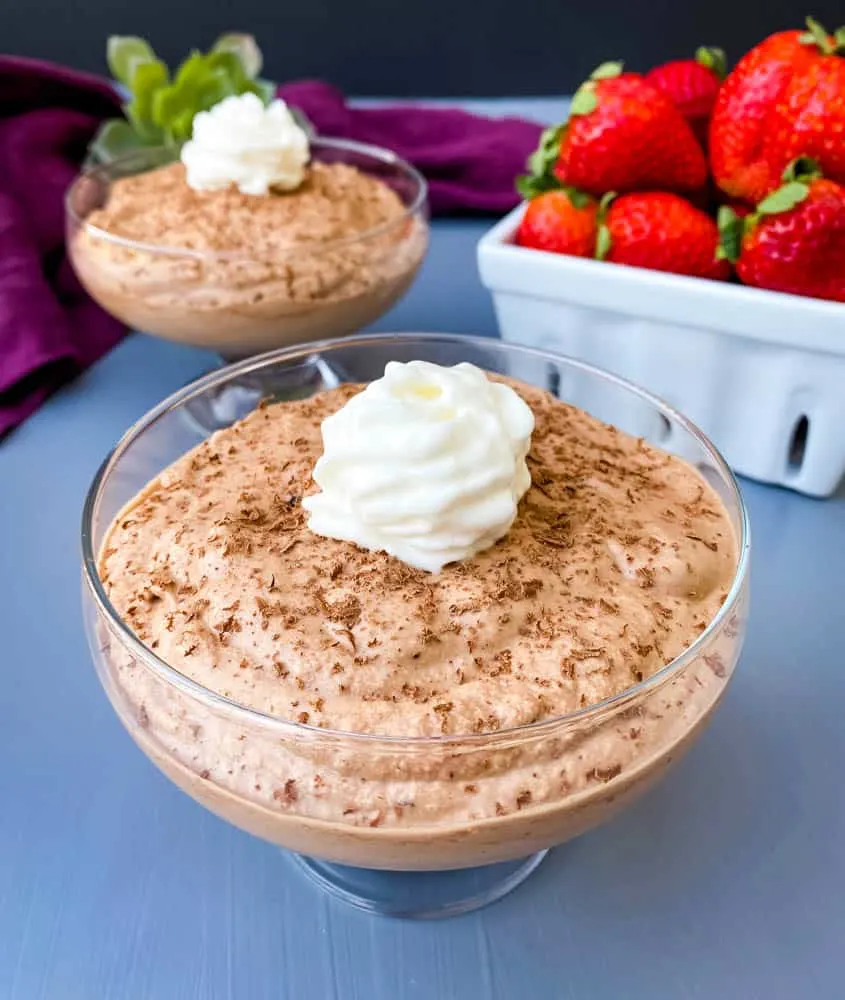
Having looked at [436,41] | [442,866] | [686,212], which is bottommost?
[436,41]

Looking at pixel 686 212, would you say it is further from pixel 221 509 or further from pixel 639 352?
pixel 221 509

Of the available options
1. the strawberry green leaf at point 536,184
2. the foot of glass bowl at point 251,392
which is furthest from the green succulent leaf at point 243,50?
the foot of glass bowl at point 251,392

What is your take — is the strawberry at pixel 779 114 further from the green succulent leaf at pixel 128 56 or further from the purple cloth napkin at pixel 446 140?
the green succulent leaf at pixel 128 56

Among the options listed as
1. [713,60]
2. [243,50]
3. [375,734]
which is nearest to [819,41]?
[713,60]

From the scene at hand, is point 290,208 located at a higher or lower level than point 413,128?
higher

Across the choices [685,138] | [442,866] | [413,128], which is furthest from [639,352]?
[413,128]

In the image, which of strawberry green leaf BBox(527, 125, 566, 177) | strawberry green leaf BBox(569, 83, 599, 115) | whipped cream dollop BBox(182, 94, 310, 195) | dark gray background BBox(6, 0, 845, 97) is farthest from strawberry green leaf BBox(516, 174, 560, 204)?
dark gray background BBox(6, 0, 845, 97)
